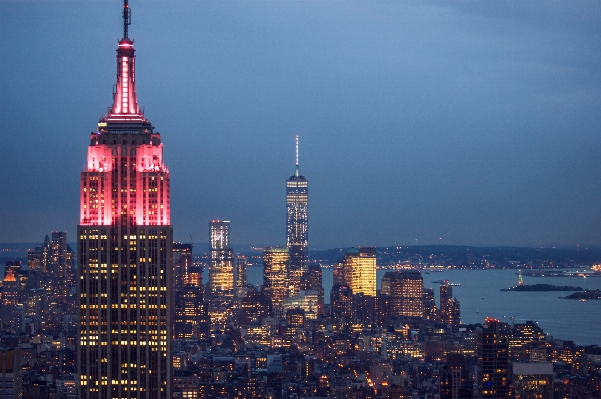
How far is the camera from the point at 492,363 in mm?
46000

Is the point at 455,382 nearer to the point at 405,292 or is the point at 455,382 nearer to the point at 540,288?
the point at 405,292

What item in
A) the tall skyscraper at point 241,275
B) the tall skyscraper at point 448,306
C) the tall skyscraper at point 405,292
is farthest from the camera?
the tall skyscraper at point 241,275

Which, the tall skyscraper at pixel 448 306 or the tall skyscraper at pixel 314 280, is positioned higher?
the tall skyscraper at pixel 314 280

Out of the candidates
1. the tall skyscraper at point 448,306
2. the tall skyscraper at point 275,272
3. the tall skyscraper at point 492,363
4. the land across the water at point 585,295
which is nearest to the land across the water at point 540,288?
the land across the water at point 585,295

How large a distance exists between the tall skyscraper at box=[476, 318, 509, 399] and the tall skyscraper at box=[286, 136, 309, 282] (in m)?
45.6

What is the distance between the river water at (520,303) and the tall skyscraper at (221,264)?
2.32 meters

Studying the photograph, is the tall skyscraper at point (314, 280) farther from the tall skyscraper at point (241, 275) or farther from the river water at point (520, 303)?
the tall skyscraper at point (241, 275)

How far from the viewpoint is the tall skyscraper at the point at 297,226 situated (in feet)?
323

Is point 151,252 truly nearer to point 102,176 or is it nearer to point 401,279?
point 102,176

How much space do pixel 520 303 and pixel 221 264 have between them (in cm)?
2372

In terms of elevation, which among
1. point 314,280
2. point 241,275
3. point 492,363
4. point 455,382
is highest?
point 241,275

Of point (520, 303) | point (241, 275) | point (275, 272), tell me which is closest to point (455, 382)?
point (520, 303)

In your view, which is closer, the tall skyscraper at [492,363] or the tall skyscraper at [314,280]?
the tall skyscraper at [492,363]

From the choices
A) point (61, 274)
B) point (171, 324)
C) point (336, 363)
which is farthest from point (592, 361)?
point (171, 324)
